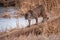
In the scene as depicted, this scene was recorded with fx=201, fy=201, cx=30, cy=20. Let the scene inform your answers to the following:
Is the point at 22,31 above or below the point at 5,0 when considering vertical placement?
below

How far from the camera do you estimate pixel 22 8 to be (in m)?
6.90

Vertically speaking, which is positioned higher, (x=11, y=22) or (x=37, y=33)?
(x=11, y=22)

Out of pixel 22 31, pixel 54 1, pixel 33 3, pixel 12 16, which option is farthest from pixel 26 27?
pixel 54 1

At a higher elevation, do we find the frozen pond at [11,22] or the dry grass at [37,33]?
the frozen pond at [11,22]

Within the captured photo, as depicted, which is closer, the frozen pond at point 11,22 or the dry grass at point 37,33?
the dry grass at point 37,33

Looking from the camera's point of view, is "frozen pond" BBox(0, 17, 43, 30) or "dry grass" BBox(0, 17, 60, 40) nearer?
"dry grass" BBox(0, 17, 60, 40)

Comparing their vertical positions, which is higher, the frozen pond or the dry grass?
the frozen pond

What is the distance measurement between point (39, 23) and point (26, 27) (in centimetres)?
50

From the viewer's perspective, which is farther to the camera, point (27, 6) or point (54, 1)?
point (54, 1)

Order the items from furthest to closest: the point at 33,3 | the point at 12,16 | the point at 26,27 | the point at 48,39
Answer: the point at 33,3 → the point at 12,16 → the point at 26,27 → the point at 48,39

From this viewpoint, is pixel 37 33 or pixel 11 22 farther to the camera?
pixel 11 22

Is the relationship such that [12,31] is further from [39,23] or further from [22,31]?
[39,23]

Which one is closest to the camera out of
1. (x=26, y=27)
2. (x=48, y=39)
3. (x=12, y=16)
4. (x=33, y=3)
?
(x=48, y=39)

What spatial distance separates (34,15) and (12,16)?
118 centimetres
